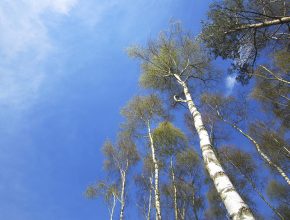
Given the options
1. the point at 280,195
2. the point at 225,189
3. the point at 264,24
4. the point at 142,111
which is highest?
the point at 142,111

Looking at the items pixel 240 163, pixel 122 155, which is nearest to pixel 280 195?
pixel 240 163

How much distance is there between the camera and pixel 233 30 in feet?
24.9

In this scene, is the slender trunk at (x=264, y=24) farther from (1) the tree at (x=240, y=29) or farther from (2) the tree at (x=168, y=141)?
(2) the tree at (x=168, y=141)

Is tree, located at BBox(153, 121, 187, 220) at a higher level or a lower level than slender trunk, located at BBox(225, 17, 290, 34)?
higher

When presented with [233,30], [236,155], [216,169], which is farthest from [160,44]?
[216,169]

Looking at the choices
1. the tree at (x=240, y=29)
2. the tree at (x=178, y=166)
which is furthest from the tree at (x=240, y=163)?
the tree at (x=240, y=29)

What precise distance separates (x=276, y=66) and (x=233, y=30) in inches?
292

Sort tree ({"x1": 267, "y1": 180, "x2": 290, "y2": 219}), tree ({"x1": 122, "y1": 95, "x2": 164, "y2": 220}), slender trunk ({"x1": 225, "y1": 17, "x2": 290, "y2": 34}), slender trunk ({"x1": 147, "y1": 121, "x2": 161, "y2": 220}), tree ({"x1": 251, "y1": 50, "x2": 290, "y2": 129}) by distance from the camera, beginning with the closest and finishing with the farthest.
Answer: slender trunk ({"x1": 225, "y1": 17, "x2": 290, "y2": 34}) < slender trunk ({"x1": 147, "y1": 121, "x2": 161, "y2": 220}) < tree ({"x1": 251, "y1": 50, "x2": 290, "y2": 129}) < tree ({"x1": 122, "y1": 95, "x2": 164, "y2": 220}) < tree ({"x1": 267, "y1": 180, "x2": 290, "y2": 219})

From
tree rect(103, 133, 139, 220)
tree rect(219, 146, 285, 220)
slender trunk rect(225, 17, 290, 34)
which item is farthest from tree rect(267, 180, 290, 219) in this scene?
slender trunk rect(225, 17, 290, 34)

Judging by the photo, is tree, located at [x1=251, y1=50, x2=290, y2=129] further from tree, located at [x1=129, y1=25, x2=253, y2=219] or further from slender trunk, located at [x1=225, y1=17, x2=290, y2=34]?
slender trunk, located at [x1=225, y1=17, x2=290, y2=34]

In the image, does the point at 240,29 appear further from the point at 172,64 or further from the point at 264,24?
the point at 172,64

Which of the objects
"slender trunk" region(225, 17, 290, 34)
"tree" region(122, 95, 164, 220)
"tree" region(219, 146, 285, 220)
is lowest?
"slender trunk" region(225, 17, 290, 34)

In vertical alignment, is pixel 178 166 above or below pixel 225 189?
above

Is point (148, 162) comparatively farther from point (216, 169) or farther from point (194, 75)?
point (216, 169)
